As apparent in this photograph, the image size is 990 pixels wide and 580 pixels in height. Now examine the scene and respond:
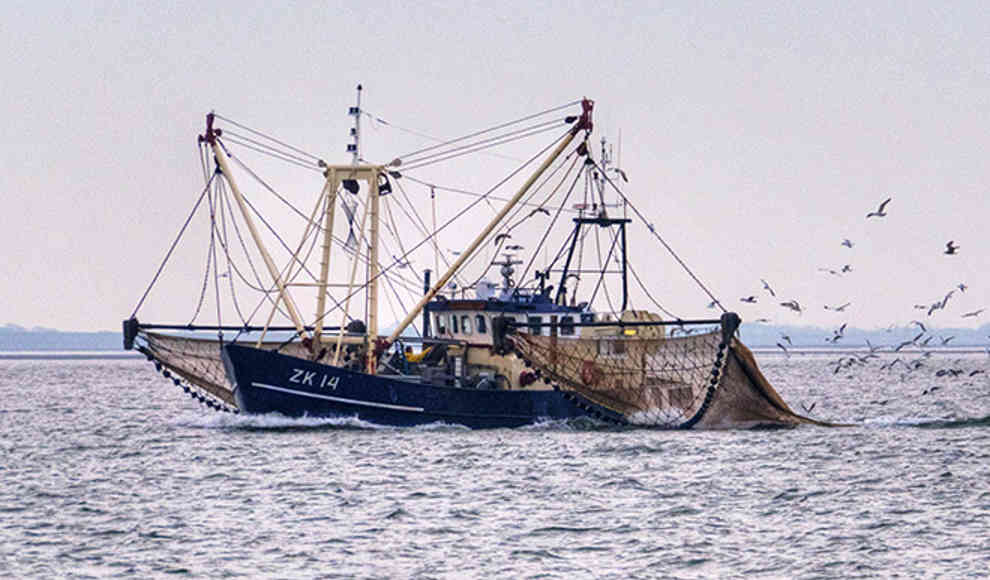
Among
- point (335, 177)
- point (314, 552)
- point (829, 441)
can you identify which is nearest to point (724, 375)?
point (829, 441)

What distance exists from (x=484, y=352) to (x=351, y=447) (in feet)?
31.1

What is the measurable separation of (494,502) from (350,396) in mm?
16330

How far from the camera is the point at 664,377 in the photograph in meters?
54.6

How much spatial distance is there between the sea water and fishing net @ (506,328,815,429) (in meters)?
1.75

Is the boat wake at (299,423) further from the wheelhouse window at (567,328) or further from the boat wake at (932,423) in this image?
the boat wake at (932,423)

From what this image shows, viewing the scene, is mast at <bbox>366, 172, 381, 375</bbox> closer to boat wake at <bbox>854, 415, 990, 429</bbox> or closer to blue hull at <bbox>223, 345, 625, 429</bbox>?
blue hull at <bbox>223, 345, 625, 429</bbox>

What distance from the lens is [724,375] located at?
5309cm

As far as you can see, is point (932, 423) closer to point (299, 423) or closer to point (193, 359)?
point (299, 423)

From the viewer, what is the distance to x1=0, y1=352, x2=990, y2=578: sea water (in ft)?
94.3

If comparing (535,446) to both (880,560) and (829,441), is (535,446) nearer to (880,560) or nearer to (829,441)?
(829,441)

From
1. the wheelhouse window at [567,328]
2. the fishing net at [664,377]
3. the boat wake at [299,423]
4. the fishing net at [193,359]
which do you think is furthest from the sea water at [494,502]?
the wheelhouse window at [567,328]

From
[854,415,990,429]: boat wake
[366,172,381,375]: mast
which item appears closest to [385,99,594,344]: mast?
[366,172,381,375]: mast

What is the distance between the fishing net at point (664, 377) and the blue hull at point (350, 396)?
106 cm

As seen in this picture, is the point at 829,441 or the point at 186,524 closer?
the point at 186,524
